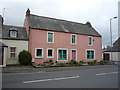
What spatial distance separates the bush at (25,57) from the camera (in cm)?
1881

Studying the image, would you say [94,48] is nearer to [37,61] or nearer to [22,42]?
[37,61]

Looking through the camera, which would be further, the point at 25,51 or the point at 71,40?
the point at 71,40

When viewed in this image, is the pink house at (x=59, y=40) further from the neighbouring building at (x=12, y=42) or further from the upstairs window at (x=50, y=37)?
the neighbouring building at (x=12, y=42)

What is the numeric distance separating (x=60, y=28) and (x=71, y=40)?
3.07 m

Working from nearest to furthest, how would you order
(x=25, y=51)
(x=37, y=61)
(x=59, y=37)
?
(x=25, y=51), (x=37, y=61), (x=59, y=37)

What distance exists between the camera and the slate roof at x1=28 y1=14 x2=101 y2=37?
22.3 metres

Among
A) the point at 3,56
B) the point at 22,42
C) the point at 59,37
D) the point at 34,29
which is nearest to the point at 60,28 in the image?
the point at 59,37

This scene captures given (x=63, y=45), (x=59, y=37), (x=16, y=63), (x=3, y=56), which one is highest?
(x=59, y=37)

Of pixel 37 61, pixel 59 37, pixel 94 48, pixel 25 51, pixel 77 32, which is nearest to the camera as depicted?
pixel 25 51

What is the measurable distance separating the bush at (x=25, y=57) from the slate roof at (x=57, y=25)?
4.60 m

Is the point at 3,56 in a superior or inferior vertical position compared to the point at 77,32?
inferior

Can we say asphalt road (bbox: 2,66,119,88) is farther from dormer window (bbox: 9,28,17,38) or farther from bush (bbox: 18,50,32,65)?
dormer window (bbox: 9,28,17,38)

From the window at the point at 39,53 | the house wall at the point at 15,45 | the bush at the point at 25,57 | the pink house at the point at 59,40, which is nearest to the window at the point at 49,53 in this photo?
the pink house at the point at 59,40

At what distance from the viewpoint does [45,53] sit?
21.4 m
